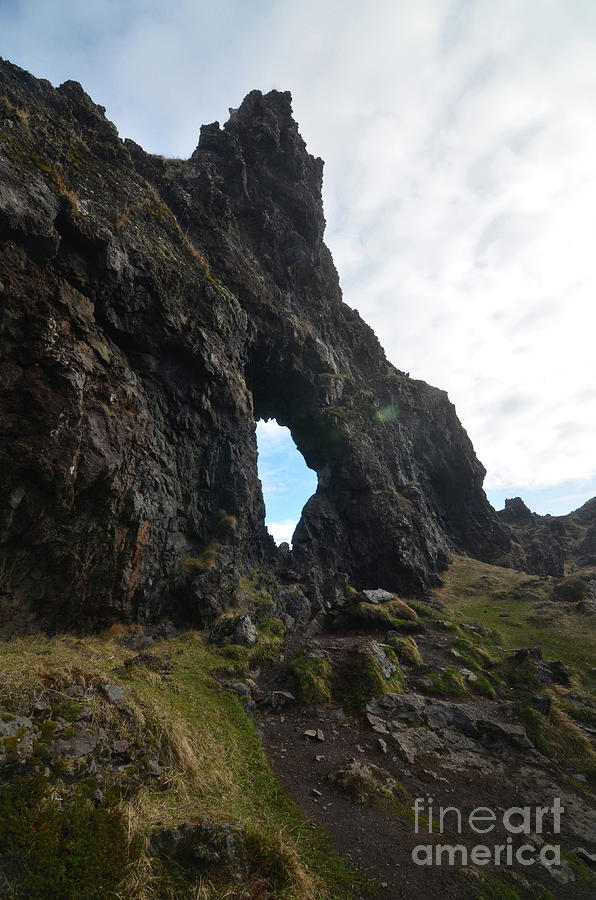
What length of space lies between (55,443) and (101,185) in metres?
19.2

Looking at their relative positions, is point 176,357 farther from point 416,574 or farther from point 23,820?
point 416,574

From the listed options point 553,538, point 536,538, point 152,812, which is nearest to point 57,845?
point 152,812

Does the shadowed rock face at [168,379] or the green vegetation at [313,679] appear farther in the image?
the shadowed rock face at [168,379]

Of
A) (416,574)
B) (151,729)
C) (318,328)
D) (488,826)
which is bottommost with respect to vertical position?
(488,826)

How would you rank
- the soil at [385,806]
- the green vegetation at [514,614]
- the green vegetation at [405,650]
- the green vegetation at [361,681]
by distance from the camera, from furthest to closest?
the green vegetation at [514,614], the green vegetation at [405,650], the green vegetation at [361,681], the soil at [385,806]

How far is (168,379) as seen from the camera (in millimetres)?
25328

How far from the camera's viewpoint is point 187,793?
306 inches

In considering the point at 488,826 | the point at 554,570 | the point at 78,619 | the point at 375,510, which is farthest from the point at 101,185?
the point at 554,570

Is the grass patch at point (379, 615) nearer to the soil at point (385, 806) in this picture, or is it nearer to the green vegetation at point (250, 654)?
the green vegetation at point (250, 654)
